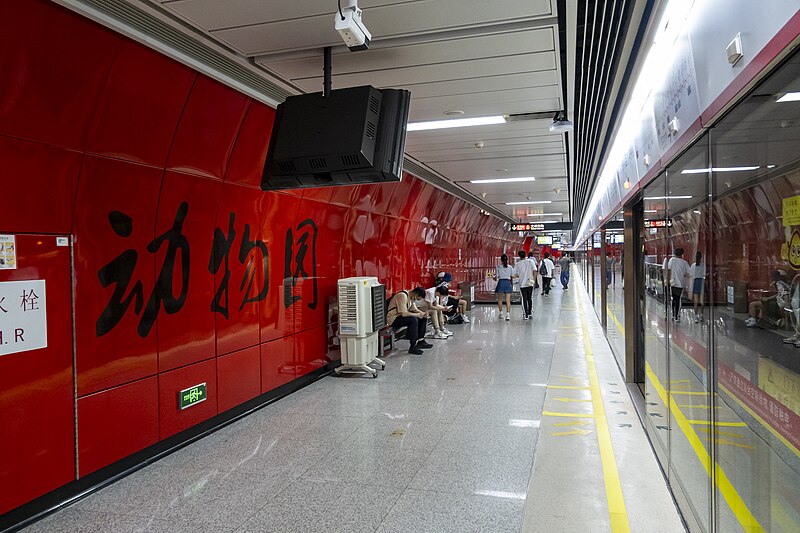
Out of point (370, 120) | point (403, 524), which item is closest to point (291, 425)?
point (403, 524)

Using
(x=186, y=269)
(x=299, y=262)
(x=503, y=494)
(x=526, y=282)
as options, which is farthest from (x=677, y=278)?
(x=526, y=282)

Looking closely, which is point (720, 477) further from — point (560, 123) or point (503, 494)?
point (560, 123)

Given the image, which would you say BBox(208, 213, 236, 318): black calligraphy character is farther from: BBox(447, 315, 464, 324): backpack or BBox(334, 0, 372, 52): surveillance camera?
BBox(447, 315, 464, 324): backpack

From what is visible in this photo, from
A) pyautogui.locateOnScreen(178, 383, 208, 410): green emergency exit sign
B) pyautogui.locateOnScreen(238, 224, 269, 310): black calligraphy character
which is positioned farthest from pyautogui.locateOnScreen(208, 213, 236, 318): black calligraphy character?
pyautogui.locateOnScreen(178, 383, 208, 410): green emergency exit sign

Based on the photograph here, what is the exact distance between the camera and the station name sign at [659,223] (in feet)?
11.3

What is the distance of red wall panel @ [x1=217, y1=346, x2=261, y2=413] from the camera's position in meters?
4.86

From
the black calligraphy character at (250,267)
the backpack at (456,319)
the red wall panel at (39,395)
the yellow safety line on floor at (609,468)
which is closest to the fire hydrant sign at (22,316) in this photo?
the red wall panel at (39,395)

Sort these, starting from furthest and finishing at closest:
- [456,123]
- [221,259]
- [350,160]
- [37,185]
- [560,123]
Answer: [456,123] < [560,123] < [221,259] < [350,160] < [37,185]

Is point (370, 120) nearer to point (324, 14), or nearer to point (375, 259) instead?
point (324, 14)

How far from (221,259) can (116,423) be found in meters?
1.65

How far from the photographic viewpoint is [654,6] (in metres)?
3.01

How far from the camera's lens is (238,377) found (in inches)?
200

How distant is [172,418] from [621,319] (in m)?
5.29

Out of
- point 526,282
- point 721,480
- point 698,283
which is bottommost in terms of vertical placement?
point 721,480
